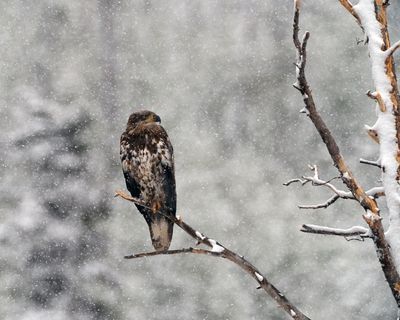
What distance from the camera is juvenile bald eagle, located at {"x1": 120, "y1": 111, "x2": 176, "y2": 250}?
9.66 meters

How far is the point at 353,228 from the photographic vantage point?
5125 millimetres

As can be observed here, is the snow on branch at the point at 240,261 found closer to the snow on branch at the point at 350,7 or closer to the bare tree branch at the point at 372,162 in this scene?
the bare tree branch at the point at 372,162

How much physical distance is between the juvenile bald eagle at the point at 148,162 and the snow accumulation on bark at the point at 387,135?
4980 mm

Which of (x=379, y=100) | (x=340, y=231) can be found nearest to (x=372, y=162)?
(x=379, y=100)

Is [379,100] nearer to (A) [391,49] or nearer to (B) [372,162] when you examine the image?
(A) [391,49]

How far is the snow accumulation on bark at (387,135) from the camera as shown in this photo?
505 centimetres

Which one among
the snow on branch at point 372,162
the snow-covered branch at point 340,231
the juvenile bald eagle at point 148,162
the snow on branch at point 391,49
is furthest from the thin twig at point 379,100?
the juvenile bald eagle at point 148,162

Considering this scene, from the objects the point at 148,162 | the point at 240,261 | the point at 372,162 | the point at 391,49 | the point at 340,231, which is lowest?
the point at 240,261

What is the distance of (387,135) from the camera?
5133 millimetres

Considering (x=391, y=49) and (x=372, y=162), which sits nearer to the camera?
(x=391, y=49)

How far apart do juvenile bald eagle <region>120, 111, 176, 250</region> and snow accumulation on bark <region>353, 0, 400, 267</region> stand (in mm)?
4980

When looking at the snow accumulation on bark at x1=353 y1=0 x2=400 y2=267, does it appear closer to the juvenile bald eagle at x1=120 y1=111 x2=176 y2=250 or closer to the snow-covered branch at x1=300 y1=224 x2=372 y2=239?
the snow-covered branch at x1=300 y1=224 x2=372 y2=239

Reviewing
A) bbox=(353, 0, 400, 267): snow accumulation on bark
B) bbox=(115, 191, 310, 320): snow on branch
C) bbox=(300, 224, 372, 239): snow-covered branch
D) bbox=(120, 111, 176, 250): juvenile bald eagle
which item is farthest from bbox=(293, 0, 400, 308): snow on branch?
bbox=(120, 111, 176, 250): juvenile bald eagle

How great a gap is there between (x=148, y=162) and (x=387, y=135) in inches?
217
